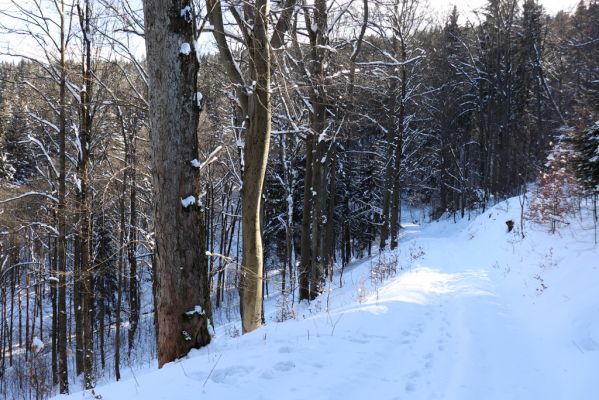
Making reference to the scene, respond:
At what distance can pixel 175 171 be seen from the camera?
445 cm

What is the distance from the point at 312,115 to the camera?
12633 millimetres

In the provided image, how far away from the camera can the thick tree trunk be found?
14.4 ft

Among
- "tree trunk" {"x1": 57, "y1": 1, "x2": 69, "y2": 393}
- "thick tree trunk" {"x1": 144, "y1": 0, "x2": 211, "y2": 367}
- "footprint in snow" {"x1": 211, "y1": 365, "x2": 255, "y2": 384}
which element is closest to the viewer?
"footprint in snow" {"x1": 211, "y1": 365, "x2": 255, "y2": 384}

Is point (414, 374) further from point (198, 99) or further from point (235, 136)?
point (235, 136)

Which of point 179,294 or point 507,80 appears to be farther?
point 507,80

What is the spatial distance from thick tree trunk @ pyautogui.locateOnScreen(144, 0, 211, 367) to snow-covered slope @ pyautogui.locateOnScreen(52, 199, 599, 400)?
18.4 inches

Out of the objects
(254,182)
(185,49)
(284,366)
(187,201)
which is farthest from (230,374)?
(254,182)

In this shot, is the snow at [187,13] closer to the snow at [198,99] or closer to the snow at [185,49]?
the snow at [185,49]

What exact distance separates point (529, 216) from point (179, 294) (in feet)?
37.9

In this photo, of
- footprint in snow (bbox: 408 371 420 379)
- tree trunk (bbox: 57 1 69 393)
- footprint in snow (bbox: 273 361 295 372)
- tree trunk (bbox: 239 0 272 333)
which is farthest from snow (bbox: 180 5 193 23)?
tree trunk (bbox: 57 1 69 393)

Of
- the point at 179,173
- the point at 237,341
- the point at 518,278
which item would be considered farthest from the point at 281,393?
the point at 518,278

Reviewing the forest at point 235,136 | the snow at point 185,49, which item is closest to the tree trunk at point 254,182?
the forest at point 235,136

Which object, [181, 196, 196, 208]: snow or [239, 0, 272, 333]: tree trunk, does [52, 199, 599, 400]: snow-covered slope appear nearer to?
[181, 196, 196, 208]: snow

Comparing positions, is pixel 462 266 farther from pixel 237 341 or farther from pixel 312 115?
pixel 237 341
